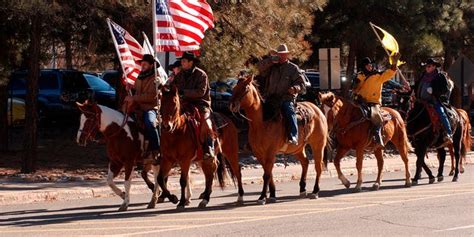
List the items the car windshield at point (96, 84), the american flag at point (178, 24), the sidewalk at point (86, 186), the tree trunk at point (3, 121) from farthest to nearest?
the car windshield at point (96, 84) < the tree trunk at point (3, 121) < the sidewalk at point (86, 186) < the american flag at point (178, 24)

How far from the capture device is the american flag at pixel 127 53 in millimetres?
17266

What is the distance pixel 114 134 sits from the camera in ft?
49.1

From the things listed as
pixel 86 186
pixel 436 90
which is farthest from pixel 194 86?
pixel 436 90

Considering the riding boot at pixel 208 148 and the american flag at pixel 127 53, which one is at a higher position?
the american flag at pixel 127 53

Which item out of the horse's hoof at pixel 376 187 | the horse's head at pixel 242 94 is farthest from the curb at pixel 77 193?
the horse's head at pixel 242 94

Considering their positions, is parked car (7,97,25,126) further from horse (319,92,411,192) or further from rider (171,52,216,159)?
rider (171,52,216,159)

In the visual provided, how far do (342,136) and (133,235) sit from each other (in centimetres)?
729

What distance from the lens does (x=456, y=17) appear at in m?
29.3

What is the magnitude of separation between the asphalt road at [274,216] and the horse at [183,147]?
1.58 ft

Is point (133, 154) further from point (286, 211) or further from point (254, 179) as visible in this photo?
point (254, 179)

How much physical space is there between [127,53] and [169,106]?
3.99 metres

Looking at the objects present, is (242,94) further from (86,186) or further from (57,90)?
(57,90)

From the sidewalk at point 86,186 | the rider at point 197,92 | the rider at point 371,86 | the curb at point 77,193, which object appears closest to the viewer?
the rider at point 197,92

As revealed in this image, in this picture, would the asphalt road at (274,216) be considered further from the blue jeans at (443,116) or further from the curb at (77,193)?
the blue jeans at (443,116)
